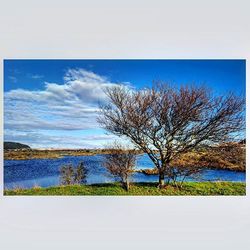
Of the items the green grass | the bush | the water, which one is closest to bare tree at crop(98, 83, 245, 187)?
the green grass

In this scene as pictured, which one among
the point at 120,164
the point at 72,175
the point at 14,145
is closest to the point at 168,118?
the point at 120,164

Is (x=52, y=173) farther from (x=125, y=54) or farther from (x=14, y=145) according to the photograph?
(x=125, y=54)

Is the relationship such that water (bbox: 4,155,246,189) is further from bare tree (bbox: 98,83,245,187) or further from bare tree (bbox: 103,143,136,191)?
bare tree (bbox: 98,83,245,187)

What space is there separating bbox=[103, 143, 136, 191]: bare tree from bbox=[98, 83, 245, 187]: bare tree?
0.14 m

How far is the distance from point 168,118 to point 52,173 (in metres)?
1.22

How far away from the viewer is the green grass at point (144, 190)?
12.6ft

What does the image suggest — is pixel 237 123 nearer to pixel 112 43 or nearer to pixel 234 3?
pixel 234 3

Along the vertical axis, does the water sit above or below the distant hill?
below

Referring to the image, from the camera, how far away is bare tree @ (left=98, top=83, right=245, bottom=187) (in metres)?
3.86

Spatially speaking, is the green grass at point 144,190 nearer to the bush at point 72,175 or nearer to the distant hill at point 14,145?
the bush at point 72,175

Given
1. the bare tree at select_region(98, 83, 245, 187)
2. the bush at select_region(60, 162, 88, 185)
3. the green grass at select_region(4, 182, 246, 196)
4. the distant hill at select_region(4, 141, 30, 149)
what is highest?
the bare tree at select_region(98, 83, 245, 187)

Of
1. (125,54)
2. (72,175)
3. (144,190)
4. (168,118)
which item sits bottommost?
(144,190)

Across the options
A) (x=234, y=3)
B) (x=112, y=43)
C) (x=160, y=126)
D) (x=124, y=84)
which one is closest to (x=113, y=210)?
(x=160, y=126)

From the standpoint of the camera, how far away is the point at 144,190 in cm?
385
